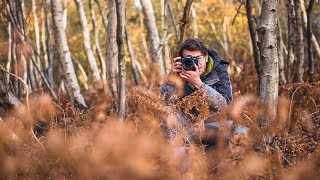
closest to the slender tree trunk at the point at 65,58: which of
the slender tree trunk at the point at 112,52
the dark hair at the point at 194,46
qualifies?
the slender tree trunk at the point at 112,52

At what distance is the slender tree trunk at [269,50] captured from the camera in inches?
105

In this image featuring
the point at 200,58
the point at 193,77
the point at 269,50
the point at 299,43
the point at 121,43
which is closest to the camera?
the point at 269,50

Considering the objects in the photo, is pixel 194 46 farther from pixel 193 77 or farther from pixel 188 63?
pixel 193 77

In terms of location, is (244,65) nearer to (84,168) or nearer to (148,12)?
(148,12)

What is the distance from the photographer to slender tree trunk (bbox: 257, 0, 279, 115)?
267 centimetres

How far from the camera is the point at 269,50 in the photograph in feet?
8.83

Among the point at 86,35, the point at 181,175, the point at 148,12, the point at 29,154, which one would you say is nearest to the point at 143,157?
the point at 181,175

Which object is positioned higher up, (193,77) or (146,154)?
(193,77)

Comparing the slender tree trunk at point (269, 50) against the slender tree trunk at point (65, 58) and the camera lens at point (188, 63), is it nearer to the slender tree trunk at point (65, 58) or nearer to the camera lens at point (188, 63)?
the camera lens at point (188, 63)

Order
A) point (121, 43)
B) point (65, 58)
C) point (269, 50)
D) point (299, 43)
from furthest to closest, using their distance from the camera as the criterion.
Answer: point (65, 58) < point (299, 43) < point (121, 43) < point (269, 50)

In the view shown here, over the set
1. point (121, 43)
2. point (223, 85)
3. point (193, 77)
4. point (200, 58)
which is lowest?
point (223, 85)

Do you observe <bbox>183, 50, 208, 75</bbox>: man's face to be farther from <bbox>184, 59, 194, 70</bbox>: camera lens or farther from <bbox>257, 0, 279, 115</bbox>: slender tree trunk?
<bbox>257, 0, 279, 115</bbox>: slender tree trunk

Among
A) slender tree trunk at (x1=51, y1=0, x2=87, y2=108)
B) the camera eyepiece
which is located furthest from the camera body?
slender tree trunk at (x1=51, y1=0, x2=87, y2=108)

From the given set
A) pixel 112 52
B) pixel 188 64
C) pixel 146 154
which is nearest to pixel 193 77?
pixel 188 64
